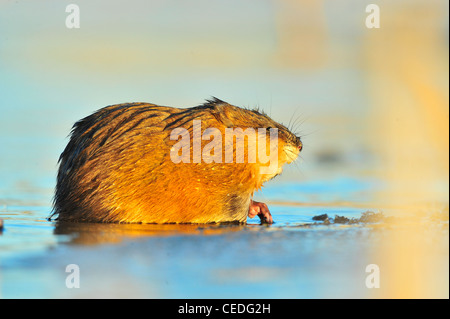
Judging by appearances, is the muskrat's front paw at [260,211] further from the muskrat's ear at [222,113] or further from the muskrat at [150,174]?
the muskrat's ear at [222,113]

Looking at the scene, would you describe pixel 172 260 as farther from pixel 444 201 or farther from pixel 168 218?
pixel 444 201

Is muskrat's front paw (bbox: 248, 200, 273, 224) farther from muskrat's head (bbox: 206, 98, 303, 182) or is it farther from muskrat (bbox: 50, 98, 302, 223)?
muskrat's head (bbox: 206, 98, 303, 182)

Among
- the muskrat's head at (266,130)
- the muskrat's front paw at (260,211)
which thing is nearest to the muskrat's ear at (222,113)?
the muskrat's head at (266,130)

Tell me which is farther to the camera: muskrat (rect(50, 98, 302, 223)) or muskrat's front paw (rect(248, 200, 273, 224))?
muskrat's front paw (rect(248, 200, 273, 224))

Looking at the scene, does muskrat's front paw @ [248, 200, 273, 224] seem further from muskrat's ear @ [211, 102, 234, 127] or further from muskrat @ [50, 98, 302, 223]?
muskrat's ear @ [211, 102, 234, 127]

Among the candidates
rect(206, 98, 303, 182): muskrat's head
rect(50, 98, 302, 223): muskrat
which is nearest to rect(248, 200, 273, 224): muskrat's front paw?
rect(50, 98, 302, 223): muskrat

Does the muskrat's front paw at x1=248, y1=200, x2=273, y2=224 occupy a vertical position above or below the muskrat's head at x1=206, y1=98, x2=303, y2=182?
below

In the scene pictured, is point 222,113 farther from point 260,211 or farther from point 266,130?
point 260,211
